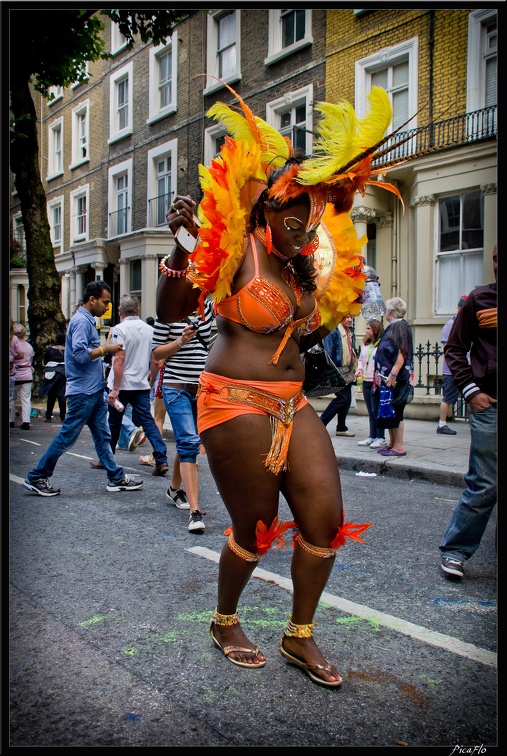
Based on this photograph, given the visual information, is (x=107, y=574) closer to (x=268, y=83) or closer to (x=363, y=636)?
(x=363, y=636)

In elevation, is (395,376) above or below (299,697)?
above

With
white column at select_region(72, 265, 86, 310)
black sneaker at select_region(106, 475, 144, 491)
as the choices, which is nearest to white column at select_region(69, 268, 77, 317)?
white column at select_region(72, 265, 86, 310)

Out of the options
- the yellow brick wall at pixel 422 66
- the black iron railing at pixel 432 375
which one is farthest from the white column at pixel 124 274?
the black iron railing at pixel 432 375

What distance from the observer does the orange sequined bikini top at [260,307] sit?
216 centimetres

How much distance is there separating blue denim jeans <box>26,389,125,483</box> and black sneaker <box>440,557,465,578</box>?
3251mm

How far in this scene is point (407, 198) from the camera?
510 inches

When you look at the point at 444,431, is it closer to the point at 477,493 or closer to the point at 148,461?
the point at 148,461

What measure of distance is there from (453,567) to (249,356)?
6.28 feet

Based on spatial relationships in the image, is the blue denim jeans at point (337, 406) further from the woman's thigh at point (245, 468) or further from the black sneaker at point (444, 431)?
the woman's thigh at point (245, 468)

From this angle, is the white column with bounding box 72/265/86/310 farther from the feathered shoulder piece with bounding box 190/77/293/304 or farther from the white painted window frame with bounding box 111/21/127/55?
the feathered shoulder piece with bounding box 190/77/293/304

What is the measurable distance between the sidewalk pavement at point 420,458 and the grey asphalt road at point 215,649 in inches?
72.5

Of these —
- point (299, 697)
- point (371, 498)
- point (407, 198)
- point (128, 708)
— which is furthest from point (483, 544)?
point (407, 198)

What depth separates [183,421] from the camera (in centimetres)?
463

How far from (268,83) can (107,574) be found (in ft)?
27.2
